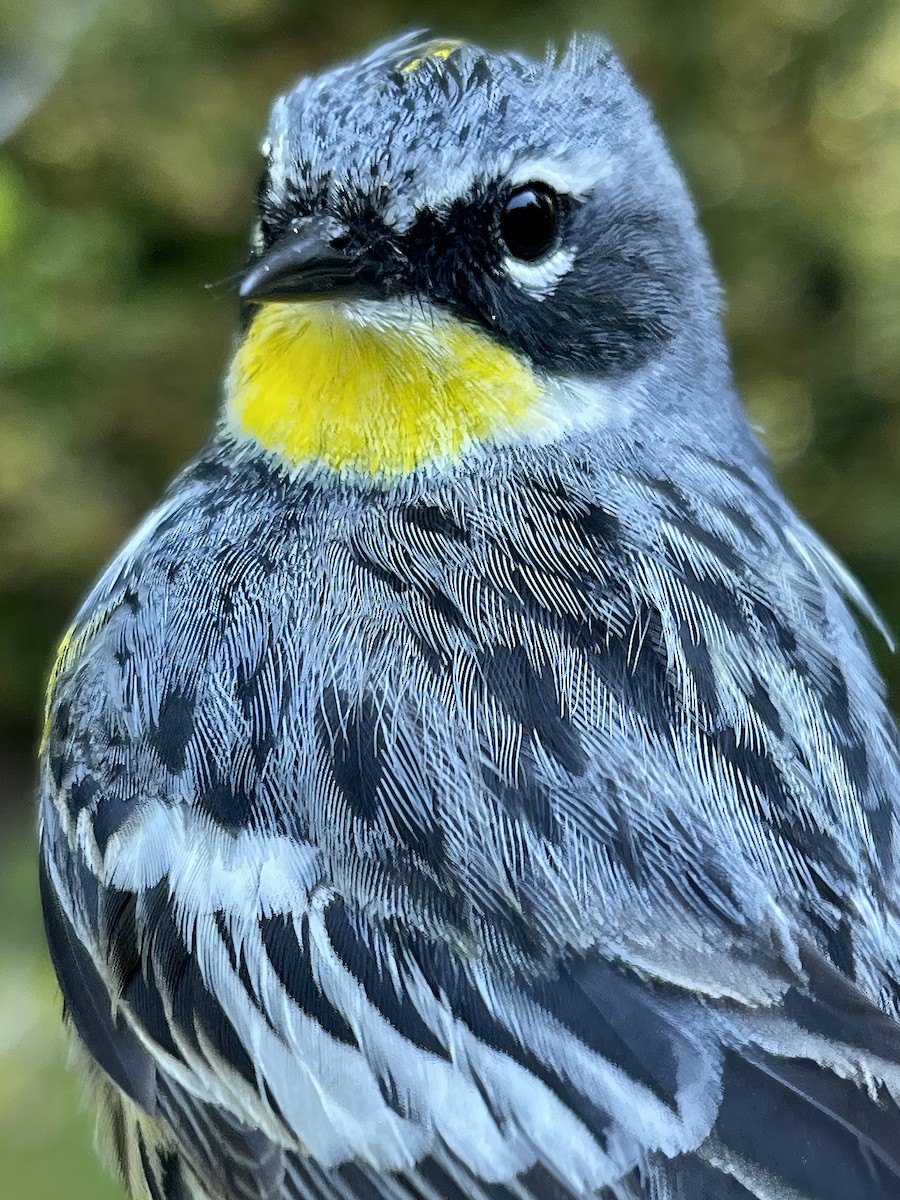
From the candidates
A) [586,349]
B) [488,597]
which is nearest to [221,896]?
[488,597]

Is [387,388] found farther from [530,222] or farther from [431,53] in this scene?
[431,53]

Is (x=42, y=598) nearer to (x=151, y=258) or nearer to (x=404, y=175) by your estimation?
(x=151, y=258)

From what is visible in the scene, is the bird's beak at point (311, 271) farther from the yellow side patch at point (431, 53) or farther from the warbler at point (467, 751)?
the yellow side patch at point (431, 53)

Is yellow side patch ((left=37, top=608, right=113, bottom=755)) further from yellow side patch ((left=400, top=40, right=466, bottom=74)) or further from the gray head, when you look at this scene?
yellow side patch ((left=400, top=40, right=466, bottom=74))

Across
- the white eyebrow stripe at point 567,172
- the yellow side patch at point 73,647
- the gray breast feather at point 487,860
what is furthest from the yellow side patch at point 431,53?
the yellow side patch at point 73,647

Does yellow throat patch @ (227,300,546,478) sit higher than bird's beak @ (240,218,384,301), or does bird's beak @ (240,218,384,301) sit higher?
bird's beak @ (240,218,384,301)

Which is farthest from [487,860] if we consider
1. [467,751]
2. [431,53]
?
[431,53]

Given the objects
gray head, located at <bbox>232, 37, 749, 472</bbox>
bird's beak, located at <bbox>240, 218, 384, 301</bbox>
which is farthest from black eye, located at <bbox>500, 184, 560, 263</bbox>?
bird's beak, located at <bbox>240, 218, 384, 301</bbox>

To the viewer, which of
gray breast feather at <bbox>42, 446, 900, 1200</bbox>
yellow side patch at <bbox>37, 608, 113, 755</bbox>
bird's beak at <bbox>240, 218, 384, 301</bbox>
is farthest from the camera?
yellow side patch at <bbox>37, 608, 113, 755</bbox>
